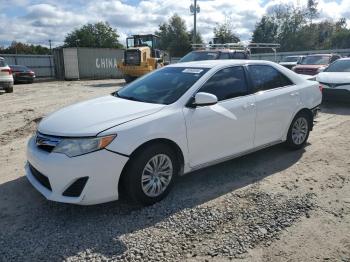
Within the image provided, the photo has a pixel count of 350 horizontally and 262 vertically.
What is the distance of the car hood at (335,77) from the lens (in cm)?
1063

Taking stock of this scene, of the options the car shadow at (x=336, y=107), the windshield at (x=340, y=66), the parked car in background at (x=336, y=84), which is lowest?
the car shadow at (x=336, y=107)

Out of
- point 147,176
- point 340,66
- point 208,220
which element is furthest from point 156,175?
point 340,66

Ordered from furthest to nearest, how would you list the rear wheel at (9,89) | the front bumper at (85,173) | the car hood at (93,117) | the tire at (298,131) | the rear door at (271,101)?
the rear wheel at (9,89) < the tire at (298,131) < the rear door at (271,101) < the car hood at (93,117) < the front bumper at (85,173)

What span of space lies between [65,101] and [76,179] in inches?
401

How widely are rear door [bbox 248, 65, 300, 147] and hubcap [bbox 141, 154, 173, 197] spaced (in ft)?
5.45

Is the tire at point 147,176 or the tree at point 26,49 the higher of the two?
the tree at point 26,49

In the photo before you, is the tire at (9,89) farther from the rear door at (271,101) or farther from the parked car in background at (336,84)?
the rear door at (271,101)

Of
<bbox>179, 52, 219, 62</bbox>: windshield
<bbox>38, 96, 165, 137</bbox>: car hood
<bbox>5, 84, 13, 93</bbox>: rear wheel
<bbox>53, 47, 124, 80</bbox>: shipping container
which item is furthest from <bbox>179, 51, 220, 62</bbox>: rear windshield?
<bbox>53, 47, 124, 80</bbox>: shipping container

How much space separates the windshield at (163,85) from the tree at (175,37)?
185 ft

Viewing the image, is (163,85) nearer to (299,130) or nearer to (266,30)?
(299,130)

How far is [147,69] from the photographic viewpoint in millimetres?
20828

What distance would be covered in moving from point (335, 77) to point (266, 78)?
6321 millimetres

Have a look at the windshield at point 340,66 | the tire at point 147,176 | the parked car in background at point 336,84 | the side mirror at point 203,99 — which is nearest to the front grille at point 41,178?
the tire at point 147,176

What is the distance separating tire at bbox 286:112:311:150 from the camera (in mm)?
6004
